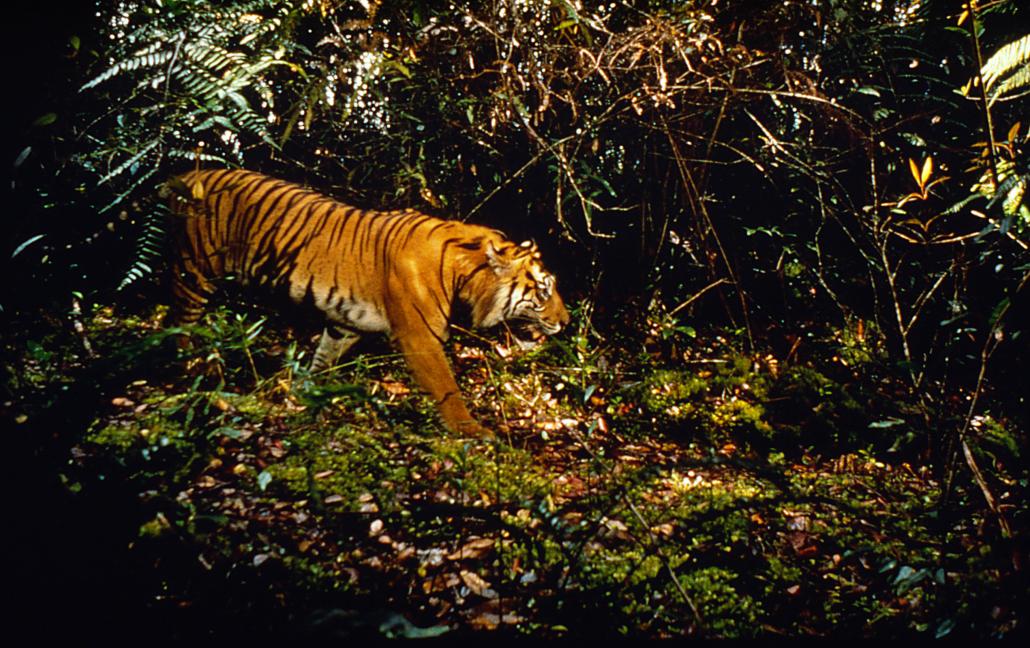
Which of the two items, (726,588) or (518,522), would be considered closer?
(726,588)

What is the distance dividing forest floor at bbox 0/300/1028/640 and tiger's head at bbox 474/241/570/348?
0.95 ft

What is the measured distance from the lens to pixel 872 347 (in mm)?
4254

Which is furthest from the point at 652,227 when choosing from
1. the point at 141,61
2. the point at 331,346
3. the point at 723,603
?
the point at 141,61

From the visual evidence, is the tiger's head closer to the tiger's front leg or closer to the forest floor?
the forest floor

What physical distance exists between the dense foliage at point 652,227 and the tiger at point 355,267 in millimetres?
292

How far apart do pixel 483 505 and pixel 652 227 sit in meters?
2.92

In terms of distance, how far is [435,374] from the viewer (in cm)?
354

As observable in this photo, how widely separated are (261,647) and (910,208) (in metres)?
5.45

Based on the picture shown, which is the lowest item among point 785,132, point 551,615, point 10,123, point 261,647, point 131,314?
point 551,615

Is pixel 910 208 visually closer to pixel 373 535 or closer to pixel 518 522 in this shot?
pixel 518 522

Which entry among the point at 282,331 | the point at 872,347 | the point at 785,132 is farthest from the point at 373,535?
the point at 785,132

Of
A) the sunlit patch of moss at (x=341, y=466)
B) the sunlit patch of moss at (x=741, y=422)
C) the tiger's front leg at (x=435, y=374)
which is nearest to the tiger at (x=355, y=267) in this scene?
the tiger's front leg at (x=435, y=374)

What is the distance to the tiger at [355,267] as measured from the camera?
355 centimetres

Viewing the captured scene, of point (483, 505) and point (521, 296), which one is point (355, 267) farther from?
point (483, 505)
